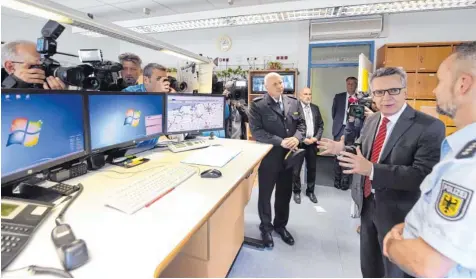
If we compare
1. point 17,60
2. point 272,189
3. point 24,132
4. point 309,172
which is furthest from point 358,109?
point 17,60

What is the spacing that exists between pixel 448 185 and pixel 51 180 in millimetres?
1560

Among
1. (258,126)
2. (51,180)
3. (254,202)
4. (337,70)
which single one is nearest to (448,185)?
(51,180)

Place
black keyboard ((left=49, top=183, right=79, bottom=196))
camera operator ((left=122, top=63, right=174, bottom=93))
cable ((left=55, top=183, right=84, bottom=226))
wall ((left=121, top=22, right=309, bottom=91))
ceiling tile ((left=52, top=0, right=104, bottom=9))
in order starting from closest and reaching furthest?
cable ((left=55, top=183, right=84, bottom=226)) < black keyboard ((left=49, top=183, right=79, bottom=196)) < camera operator ((left=122, top=63, right=174, bottom=93)) < ceiling tile ((left=52, top=0, right=104, bottom=9)) < wall ((left=121, top=22, right=309, bottom=91))

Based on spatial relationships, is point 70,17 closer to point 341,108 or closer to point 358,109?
point 358,109

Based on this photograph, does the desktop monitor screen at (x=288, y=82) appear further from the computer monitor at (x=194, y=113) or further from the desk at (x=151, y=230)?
the desk at (x=151, y=230)

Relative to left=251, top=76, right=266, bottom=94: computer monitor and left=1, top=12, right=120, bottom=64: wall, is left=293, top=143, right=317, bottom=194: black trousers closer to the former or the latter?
left=251, top=76, right=266, bottom=94: computer monitor

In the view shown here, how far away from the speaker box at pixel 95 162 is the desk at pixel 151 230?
6 cm

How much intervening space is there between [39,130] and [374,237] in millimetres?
1778

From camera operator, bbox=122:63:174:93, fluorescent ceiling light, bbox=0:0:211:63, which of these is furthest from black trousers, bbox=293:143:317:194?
fluorescent ceiling light, bbox=0:0:211:63

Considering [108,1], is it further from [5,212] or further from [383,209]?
[383,209]

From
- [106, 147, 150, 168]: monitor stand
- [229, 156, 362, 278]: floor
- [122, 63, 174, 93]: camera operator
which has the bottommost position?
[229, 156, 362, 278]: floor

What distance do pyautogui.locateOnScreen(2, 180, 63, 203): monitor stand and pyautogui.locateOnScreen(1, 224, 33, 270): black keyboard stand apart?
0.82ft

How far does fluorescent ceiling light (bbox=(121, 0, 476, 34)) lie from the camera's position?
3777 mm

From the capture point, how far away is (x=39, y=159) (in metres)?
1.11
